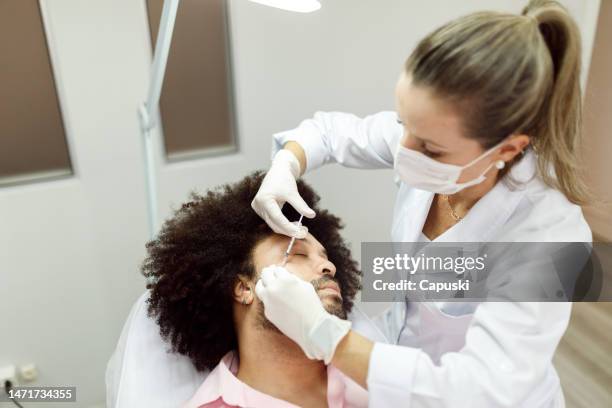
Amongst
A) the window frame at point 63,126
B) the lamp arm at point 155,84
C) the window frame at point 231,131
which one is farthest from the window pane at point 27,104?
the lamp arm at point 155,84

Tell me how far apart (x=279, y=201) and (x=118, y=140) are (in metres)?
0.69

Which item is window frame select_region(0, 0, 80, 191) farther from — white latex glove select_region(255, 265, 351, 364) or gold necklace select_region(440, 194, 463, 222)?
gold necklace select_region(440, 194, 463, 222)

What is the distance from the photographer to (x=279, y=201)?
1.27 metres

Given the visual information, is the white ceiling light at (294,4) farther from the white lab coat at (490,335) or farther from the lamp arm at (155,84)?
the white lab coat at (490,335)

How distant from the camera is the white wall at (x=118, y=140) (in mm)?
1554

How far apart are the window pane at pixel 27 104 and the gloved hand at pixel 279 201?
0.80 meters

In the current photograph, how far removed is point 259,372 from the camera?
1223mm

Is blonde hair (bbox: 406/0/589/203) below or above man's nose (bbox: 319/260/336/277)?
above

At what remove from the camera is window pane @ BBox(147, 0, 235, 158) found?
1.66 m

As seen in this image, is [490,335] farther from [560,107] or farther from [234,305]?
[234,305]

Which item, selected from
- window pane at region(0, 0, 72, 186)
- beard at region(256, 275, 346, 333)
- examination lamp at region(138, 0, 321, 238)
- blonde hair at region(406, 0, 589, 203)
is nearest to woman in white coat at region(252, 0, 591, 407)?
blonde hair at region(406, 0, 589, 203)

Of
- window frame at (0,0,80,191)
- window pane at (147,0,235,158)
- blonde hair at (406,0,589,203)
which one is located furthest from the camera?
window pane at (147,0,235,158)

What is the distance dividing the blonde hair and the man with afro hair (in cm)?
55

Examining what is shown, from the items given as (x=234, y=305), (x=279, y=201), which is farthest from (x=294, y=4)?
(x=234, y=305)
